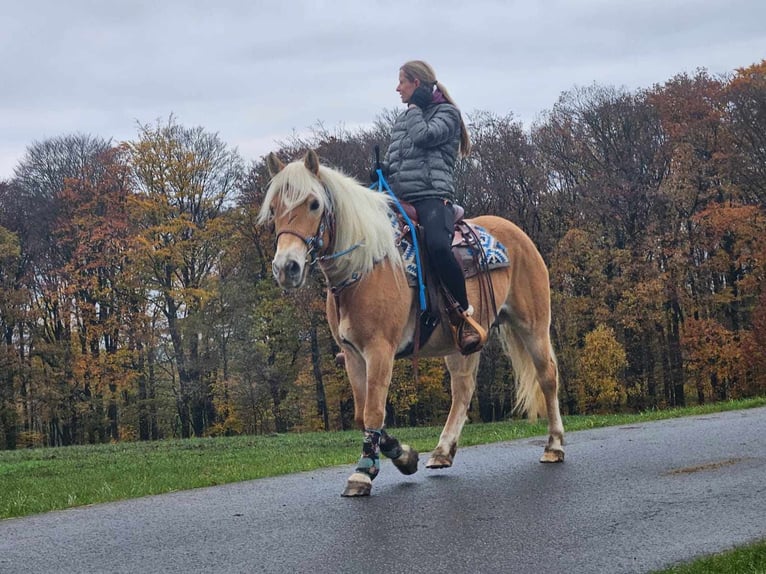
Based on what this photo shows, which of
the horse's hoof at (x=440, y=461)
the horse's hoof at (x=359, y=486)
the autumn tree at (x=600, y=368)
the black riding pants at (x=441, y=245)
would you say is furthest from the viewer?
the autumn tree at (x=600, y=368)

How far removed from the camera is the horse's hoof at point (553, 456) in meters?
8.23

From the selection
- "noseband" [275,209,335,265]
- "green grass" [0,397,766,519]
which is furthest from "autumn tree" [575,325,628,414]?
"noseband" [275,209,335,265]

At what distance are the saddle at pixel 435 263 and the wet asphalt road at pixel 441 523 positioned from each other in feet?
4.53

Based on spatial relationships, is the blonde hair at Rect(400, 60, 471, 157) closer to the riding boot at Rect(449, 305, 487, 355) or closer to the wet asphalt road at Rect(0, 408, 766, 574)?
the riding boot at Rect(449, 305, 487, 355)

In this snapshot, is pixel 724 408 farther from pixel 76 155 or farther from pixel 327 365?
pixel 76 155

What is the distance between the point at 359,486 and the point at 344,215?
2.12 metres

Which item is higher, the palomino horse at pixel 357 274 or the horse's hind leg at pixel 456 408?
the palomino horse at pixel 357 274

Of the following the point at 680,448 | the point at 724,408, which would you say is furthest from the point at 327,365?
the point at 680,448

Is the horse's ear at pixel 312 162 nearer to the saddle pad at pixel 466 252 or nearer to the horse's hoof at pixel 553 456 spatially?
the saddle pad at pixel 466 252

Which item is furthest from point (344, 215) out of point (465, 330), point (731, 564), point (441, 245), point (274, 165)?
point (731, 564)

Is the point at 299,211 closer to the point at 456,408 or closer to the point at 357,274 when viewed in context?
the point at 357,274

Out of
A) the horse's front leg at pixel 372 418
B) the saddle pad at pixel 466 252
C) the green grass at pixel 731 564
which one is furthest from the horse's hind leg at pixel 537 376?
the green grass at pixel 731 564

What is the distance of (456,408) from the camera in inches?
327

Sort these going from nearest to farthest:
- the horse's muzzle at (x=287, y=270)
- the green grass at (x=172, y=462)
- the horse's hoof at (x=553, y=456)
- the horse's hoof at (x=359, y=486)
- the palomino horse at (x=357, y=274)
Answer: the horse's muzzle at (x=287, y=270), the palomino horse at (x=357, y=274), the horse's hoof at (x=359, y=486), the horse's hoof at (x=553, y=456), the green grass at (x=172, y=462)
